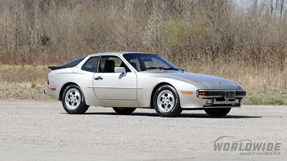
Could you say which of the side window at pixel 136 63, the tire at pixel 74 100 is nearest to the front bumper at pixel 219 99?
the side window at pixel 136 63

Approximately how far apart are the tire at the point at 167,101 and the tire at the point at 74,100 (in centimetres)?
216

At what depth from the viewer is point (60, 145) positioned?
757 cm

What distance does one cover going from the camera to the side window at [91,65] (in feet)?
42.1

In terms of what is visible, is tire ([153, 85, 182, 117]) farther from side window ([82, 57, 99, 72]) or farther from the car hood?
side window ([82, 57, 99, 72])

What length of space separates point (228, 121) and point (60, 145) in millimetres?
4657

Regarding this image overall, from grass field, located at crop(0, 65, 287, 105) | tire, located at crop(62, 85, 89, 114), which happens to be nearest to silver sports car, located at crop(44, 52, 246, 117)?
tire, located at crop(62, 85, 89, 114)

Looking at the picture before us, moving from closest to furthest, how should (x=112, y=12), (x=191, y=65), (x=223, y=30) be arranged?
(x=191, y=65)
(x=223, y=30)
(x=112, y=12)

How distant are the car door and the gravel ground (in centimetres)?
56

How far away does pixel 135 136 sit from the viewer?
855 cm

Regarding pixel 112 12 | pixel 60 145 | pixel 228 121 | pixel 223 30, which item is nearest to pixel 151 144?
pixel 60 145

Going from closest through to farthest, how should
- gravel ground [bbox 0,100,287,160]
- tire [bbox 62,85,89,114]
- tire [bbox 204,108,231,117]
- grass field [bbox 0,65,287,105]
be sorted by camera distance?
gravel ground [bbox 0,100,287,160]
tire [bbox 204,108,231,117]
tire [bbox 62,85,89,114]
grass field [bbox 0,65,287,105]

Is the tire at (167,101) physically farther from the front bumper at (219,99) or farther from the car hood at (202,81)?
the front bumper at (219,99)

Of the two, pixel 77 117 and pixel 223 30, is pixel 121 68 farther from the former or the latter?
pixel 223 30

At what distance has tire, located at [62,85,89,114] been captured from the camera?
12750 millimetres
